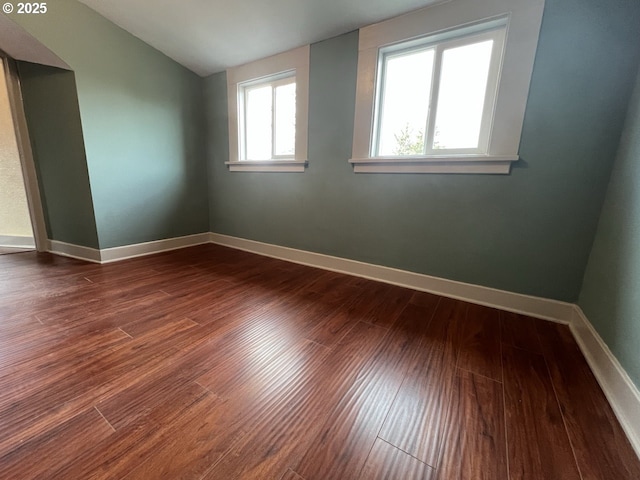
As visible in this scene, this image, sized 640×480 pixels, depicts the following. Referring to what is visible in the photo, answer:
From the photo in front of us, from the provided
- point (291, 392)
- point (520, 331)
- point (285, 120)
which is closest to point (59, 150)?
point (285, 120)

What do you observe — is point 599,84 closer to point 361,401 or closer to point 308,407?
point 361,401

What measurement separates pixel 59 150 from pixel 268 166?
2097 mm

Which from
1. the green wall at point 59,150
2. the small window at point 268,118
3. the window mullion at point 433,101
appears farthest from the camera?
the small window at point 268,118

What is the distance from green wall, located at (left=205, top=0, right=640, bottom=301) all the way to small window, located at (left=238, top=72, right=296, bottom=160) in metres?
0.35

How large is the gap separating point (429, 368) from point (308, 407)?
631 millimetres

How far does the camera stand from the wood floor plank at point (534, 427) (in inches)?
31.3

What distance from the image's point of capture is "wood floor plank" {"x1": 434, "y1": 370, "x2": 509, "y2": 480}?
78 centimetres

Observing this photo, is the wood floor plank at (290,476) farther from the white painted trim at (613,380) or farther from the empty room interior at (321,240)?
the white painted trim at (613,380)

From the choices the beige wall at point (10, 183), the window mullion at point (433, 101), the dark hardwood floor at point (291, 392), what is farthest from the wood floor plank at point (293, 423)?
the beige wall at point (10, 183)

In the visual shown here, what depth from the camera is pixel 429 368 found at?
1238mm

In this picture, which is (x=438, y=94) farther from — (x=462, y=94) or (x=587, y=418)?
(x=587, y=418)

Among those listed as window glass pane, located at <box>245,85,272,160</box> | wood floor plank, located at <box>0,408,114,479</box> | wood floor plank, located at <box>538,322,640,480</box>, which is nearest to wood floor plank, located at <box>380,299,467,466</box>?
wood floor plank, located at <box>538,322,640,480</box>

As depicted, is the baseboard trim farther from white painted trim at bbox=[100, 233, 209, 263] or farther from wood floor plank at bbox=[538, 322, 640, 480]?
wood floor plank at bbox=[538, 322, 640, 480]

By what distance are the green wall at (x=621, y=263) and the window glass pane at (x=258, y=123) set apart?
2.80 metres
